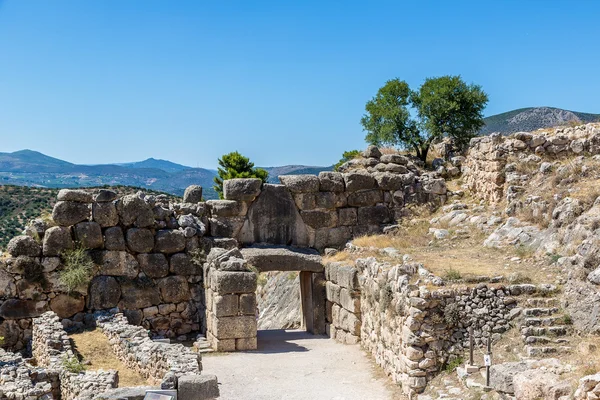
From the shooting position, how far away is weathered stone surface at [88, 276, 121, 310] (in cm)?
1661

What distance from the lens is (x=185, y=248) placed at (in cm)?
1753

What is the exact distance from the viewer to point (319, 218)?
18906mm

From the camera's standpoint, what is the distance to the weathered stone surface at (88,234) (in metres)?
16.6

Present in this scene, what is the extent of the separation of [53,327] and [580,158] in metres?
12.2

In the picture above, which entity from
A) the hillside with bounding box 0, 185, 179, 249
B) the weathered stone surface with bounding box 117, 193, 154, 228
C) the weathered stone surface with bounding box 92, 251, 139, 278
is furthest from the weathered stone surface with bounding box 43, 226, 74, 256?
the hillside with bounding box 0, 185, 179, 249

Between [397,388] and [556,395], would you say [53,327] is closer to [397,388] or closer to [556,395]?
[397,388]

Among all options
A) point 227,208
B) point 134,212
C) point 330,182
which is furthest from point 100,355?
point 330,182

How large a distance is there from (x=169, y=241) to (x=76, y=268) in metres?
2.25

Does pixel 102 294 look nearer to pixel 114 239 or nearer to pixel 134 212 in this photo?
pixel 114 239

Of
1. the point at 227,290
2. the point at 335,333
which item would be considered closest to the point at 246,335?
the point at 227,290

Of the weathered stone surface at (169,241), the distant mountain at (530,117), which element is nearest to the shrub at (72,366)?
the weathered stone surface at (169,241)

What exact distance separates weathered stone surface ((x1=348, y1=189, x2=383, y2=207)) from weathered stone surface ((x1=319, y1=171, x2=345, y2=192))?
400 mm

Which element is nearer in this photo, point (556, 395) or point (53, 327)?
point (556, 395)

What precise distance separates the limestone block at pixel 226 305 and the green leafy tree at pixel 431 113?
9448 millimetres
